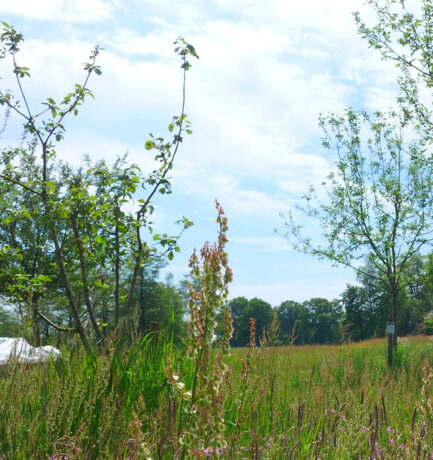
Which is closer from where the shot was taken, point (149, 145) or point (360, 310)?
point (149, 145)

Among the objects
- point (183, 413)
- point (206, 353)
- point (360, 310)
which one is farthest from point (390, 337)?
point (360, 310)

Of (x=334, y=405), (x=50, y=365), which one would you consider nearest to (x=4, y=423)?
(x=50, y=365)

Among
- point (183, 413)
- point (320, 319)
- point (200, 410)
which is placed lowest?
point (183, 413)

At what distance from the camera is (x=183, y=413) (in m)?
4.99

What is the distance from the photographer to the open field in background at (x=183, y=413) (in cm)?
322

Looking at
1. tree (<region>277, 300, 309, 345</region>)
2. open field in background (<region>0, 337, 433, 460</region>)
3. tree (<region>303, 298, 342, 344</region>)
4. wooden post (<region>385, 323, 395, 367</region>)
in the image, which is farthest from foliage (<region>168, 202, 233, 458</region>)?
tree (<region>277, 300, 309, 345</region>)

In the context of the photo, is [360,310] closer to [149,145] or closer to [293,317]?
[293,317]

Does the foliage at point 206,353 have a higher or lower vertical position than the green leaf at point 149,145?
lower

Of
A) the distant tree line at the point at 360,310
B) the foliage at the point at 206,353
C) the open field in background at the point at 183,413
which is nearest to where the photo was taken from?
the foliage at the point at 206,353

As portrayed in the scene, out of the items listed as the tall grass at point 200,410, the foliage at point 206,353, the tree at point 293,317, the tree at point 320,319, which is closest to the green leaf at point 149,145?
the tall grass at point 200,410

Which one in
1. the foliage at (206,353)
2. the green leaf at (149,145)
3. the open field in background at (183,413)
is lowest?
the open field in background at (183,413)

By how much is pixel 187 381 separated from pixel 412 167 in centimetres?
1373

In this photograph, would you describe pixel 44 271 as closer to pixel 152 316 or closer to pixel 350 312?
pixel 152 316

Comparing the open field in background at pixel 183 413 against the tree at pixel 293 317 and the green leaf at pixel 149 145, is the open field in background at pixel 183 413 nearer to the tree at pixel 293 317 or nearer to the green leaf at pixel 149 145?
the green leaf at pixel 149 145
